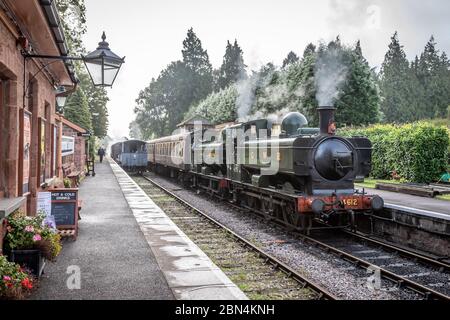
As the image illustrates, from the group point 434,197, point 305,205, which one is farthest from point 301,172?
point 434,197

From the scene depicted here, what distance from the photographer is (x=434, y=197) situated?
49.3 ft

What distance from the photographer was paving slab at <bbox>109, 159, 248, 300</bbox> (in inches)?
230

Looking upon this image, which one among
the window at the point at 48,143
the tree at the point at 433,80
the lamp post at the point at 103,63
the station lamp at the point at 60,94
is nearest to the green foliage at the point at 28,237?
the lamp post at the point at 103,63

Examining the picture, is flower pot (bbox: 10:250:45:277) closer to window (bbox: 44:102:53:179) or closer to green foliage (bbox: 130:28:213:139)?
window (bbox: 44:102:53:179)

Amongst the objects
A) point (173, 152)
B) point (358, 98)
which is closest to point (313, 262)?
point (173, 152)

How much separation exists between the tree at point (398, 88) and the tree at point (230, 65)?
74.3 ft

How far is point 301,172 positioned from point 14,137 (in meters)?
5.74

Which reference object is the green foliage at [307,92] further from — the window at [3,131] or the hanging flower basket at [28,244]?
the hanging flower basket at [28,244]

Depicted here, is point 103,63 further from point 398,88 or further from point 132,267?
point 398,88

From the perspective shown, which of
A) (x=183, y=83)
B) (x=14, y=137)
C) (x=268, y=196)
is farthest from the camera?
(x=183, y=83)

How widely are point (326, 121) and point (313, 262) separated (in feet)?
11.2

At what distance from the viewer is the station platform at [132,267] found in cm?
577

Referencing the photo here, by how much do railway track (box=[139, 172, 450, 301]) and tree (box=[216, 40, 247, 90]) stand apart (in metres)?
62.6
